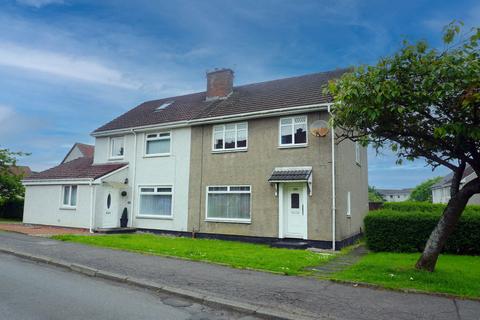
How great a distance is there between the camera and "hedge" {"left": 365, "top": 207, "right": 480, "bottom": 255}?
1275 centimetres

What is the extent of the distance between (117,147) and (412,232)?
1624cm

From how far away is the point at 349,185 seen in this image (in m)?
17.3

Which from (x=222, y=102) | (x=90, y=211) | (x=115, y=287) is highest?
(x=222, y=102)

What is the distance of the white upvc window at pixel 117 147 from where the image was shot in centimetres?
2170

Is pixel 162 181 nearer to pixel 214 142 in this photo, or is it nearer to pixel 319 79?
pixel 214 142

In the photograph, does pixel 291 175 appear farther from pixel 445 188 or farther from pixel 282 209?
pixel 445 188

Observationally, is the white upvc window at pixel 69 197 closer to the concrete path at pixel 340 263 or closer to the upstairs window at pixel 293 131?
the upstairs window at pixel 293 131

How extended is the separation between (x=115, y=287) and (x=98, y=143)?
16.3 metres

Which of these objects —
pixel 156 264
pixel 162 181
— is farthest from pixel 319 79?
pixel 156 264

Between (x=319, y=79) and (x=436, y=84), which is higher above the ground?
(x=319, y=79)

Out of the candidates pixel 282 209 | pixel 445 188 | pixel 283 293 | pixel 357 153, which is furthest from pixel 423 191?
pixel 283 293

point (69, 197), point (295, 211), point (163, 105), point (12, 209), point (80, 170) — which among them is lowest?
point (12, 209)

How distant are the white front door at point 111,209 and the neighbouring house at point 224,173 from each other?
0.18 feet

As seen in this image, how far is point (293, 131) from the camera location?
52.5 ft
